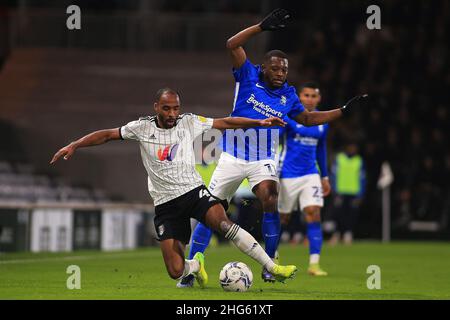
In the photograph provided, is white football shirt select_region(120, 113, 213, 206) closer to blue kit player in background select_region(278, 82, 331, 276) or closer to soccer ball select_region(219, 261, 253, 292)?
soccer ball select_region(219, 261, 253, 292)

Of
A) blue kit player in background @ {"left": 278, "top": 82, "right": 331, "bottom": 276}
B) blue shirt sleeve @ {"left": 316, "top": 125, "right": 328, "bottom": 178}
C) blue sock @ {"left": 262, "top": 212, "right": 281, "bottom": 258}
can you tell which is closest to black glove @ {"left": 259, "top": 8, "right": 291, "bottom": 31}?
blue sock @ {"left": 262, "top": 212, "right": 281, "bottom": 258}

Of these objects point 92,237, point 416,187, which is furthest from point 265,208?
point 416,187

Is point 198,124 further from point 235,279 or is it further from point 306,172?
point 306,172

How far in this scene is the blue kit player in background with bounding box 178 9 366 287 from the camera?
1023cm

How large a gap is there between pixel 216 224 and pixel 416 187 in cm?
1384

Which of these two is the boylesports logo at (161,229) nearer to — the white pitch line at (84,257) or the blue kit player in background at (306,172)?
the blue kit player in background at (306,172)

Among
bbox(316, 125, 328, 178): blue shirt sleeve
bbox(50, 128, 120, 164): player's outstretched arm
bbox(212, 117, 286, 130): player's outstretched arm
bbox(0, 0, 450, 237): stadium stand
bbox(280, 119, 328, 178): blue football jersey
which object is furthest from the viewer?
bbox(0, 0, 450, 237): stadium stand

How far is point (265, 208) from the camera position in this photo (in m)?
10.5

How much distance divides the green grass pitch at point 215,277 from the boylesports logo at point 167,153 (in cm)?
120

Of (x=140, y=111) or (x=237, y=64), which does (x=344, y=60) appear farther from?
(x=237, y=64)

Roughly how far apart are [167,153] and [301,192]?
3.57 meters

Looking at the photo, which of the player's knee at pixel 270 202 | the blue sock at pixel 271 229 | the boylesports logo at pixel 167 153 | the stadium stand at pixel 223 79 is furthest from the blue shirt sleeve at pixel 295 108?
the stadium stand at pixel 223 79

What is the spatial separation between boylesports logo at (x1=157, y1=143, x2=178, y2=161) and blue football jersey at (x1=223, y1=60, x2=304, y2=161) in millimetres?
1335

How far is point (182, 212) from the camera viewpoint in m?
9.29
